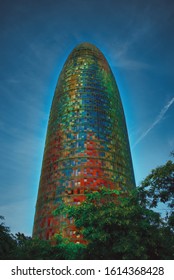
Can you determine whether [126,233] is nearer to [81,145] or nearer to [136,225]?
[136,225]

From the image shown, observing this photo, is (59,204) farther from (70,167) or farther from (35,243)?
(35,243)

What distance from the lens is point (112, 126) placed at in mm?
62969

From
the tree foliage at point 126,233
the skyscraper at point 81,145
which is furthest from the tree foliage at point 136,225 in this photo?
the skyscraper at point 81,145

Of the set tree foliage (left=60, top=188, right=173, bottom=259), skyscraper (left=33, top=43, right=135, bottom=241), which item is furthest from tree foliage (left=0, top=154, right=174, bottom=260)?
skyscraper (left=33, top=43, right=135, bottom=241)

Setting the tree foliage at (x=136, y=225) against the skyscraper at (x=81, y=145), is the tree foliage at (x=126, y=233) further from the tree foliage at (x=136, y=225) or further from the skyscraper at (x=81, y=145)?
the skyscraper at (x=81, y=145)

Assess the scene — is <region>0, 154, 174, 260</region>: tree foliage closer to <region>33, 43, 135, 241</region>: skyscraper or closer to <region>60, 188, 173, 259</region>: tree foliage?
<region>60, 188, 173, 259</region>: tree foliage

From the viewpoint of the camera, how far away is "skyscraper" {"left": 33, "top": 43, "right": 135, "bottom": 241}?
5238 centimetres

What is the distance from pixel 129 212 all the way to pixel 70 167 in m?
37.4

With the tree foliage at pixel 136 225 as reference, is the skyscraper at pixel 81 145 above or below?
above

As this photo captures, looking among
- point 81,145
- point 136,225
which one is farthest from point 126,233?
point 81,145

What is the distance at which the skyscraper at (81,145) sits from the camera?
5238 centimetres

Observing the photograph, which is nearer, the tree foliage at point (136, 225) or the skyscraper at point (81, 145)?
the tree foliage at point (136, 225)

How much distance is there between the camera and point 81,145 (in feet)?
188
